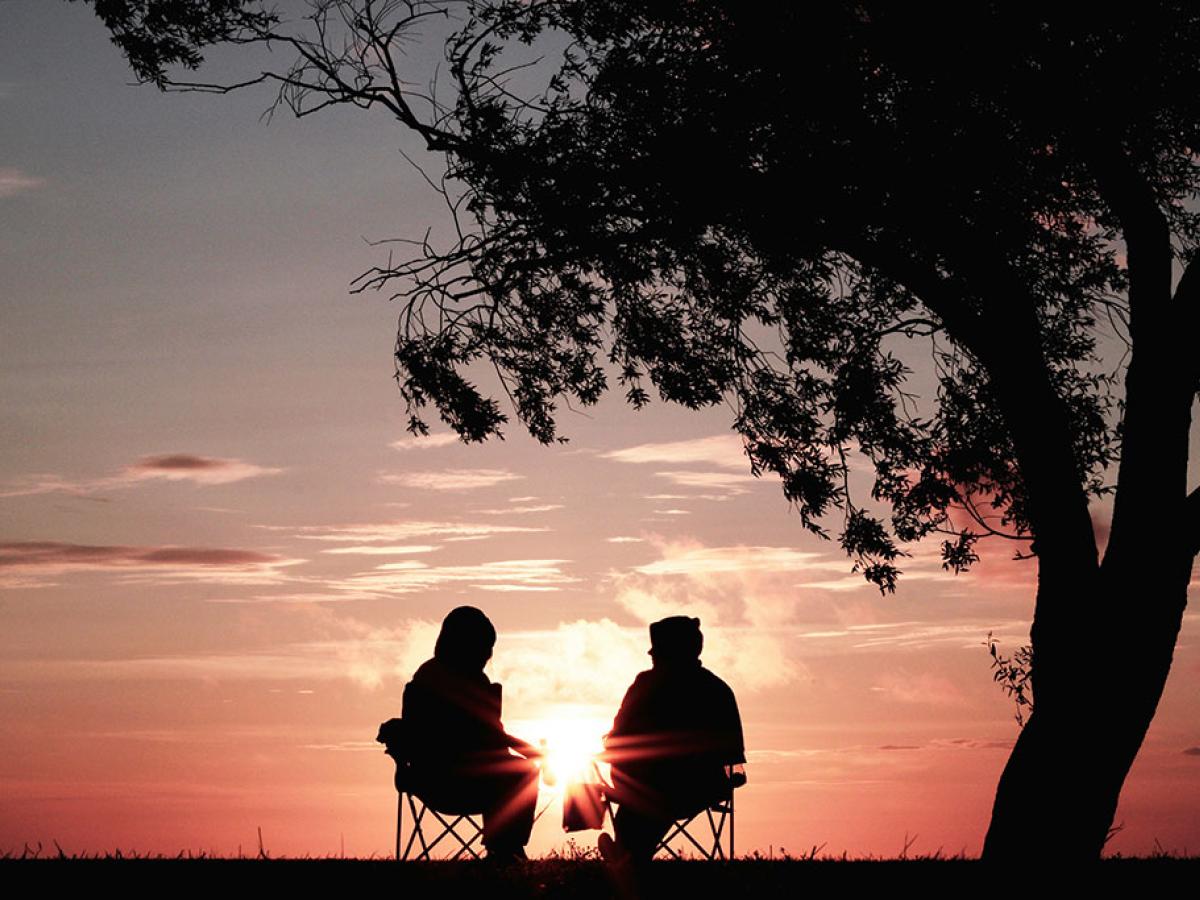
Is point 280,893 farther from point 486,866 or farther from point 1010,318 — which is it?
point 1010,318

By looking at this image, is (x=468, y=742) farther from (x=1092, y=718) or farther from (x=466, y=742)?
(x=1092, y=718)

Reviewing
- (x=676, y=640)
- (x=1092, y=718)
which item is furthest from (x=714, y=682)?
(x=1092, y=718)

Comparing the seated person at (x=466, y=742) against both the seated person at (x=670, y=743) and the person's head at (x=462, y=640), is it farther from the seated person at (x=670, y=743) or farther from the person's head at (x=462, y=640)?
the seated person at (x=670, y=743)


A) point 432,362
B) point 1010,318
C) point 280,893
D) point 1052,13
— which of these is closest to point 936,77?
point 1052,13

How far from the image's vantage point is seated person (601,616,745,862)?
9930 millimetres

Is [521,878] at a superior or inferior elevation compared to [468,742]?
inferior

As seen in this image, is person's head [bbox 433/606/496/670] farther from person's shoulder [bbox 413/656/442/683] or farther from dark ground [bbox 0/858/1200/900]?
dark ground [bbox 0/858/1200/900]

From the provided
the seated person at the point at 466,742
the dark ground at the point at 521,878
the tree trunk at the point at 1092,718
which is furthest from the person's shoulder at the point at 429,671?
the tree trunk at the point at 1092,718

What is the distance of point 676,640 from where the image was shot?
33.3 ft

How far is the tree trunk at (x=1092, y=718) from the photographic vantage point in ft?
33.8

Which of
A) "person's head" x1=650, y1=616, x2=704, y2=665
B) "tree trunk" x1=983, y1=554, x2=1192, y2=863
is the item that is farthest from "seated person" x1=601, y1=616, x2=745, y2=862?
A: "tree trunk" x1=983, y1=554, x2=1192, y2=863

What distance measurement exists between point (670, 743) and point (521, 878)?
4.61ft

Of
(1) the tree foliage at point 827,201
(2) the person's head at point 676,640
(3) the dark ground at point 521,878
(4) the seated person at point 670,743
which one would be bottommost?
(3) the dark ground at point 521,878

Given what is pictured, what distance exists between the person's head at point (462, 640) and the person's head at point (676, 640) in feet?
4.12
